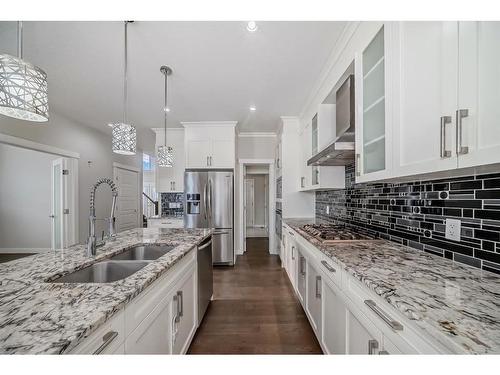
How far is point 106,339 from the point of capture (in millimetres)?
693

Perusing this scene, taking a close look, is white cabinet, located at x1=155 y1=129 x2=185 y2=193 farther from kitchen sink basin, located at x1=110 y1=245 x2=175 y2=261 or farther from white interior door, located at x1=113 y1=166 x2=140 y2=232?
kitchen sink basin, located at x1=110 y1=245 x2=175 y2=261

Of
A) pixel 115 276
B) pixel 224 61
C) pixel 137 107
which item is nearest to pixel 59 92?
pixel 137 107

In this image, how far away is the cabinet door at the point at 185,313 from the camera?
1.38 m

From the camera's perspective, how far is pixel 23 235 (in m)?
4.83

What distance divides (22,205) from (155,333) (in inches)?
234

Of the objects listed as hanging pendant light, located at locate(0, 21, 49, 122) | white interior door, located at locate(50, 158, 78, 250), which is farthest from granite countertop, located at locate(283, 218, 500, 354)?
white interior door, located at locate(50, 158, 78, 250)

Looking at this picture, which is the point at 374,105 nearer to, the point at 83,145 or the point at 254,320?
the point at 254,320

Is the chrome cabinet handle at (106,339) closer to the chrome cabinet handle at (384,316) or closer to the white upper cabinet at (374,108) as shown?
the chrome cabinet handle at (384,316)

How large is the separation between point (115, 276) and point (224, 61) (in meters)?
2.11

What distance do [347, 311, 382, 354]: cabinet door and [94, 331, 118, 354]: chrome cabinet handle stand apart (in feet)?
3.18

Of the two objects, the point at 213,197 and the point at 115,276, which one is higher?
the point at 213,197

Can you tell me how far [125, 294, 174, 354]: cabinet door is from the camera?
0.89 metres
